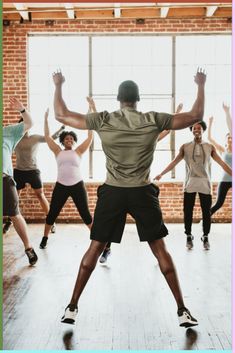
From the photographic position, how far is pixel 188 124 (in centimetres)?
329

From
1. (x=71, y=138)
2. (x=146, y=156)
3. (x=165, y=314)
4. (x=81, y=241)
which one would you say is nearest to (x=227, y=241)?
(x=81, y=241)

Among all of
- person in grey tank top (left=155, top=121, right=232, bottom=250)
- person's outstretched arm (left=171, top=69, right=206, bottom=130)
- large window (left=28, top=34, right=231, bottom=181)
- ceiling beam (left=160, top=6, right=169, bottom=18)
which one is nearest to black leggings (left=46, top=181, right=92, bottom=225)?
person in grey tank top (left=155, top=121, right=232, bottom=250)

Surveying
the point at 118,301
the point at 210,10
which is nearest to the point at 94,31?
the point at 210,10

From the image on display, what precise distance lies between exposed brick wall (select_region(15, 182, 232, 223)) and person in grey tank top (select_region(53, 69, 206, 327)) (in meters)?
5.47

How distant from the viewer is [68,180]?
6.05 metres

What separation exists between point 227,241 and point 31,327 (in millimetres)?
4113

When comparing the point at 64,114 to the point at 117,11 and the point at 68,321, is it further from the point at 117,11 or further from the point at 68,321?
the point at 117,11

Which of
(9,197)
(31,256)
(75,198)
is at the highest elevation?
(9,197)

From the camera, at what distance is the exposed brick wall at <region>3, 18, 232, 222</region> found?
29.3 ft

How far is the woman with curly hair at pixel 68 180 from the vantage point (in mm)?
5984

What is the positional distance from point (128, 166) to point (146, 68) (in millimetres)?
5884

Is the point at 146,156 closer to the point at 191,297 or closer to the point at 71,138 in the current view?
the point at 191,297

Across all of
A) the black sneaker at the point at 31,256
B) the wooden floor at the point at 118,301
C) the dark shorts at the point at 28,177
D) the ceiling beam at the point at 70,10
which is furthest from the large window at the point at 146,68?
the black sneaker at the point at 31,256

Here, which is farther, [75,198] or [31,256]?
[75,198]
